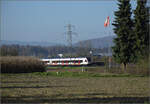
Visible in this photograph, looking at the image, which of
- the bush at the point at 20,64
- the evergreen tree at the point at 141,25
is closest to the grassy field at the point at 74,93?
the evergreen tree at the point at 141,25

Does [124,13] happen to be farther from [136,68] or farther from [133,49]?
[136,68]

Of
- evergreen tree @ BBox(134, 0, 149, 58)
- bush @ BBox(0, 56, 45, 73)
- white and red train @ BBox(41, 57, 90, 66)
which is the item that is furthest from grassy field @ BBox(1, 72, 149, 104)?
white and red train @ BBox(41, 57, 90, 66)

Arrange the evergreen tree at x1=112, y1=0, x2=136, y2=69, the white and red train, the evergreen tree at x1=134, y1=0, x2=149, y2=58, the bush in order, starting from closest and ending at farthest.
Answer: the evergreen tree at x1=134, y1=0, x2=149, y2=58, the evergreen tree at x1=112, y1=0, x2=136, y2=69, the bush, the white and red train

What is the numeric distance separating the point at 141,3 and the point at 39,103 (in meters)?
29.3

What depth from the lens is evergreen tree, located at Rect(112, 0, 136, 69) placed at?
129 ft

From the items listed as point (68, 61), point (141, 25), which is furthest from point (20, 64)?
point (68, 61)

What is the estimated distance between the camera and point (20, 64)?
145ft

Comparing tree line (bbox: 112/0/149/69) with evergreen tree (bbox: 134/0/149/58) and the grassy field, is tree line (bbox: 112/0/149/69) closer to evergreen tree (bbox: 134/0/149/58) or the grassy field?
evergreen tree (bbox: 134/0/149/58)

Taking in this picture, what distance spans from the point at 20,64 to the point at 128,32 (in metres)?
18.3

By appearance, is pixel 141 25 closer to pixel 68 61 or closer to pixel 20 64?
pixel 20 64

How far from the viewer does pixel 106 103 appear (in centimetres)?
1198

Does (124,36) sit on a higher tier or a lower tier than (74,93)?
higher

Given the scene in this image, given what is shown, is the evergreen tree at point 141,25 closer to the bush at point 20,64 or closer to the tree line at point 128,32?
the tree line at point 128,32

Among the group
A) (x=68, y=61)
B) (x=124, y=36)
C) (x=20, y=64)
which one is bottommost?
(x=20, y=64)
